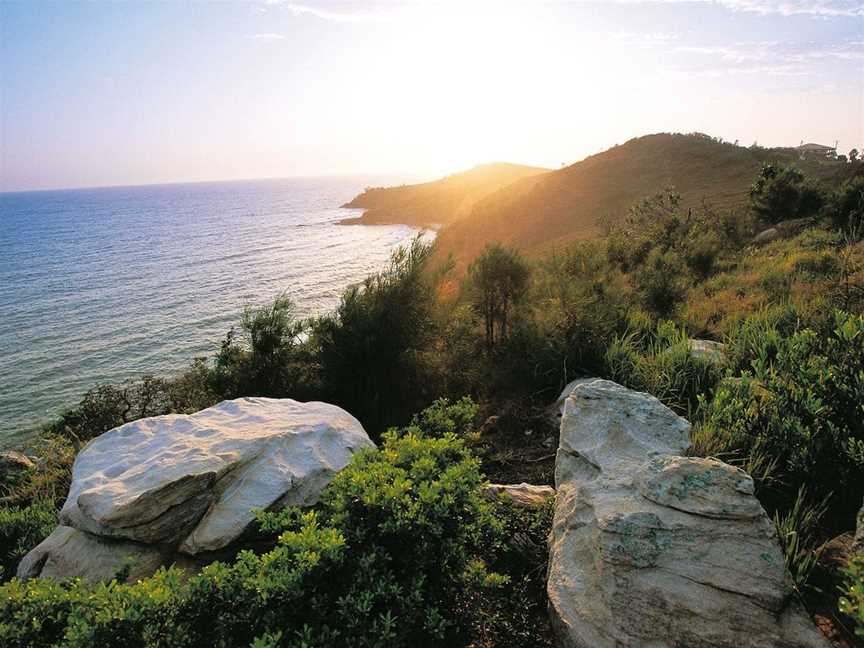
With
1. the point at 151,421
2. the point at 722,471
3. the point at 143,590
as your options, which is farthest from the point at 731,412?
the point at 151,421

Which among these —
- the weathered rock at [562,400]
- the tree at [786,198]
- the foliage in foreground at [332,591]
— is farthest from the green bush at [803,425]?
the tree at [786,198]

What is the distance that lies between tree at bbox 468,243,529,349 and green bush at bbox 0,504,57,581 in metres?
8.42

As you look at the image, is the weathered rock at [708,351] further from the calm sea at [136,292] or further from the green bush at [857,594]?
the calm sea at [136,292]

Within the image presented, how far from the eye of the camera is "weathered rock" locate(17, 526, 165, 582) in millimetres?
4969

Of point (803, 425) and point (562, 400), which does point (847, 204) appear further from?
point (803, 425)

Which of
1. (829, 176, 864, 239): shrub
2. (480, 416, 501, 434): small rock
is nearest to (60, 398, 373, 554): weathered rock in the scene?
(480, 416, 501, 434): small rock

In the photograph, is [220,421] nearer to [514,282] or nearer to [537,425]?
[537,425]

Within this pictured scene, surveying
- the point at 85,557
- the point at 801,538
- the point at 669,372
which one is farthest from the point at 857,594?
the point at 85,557

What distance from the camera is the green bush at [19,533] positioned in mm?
6250

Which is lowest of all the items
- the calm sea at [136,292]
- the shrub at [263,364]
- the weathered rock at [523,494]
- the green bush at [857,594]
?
the calm sea at [136,292]

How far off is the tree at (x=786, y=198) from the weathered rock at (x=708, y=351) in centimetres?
2136

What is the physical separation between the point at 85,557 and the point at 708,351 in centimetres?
818

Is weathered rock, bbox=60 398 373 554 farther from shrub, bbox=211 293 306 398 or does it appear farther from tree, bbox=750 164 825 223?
tree, bbox=750 164 825 223

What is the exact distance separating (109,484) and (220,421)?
167 centimetres
